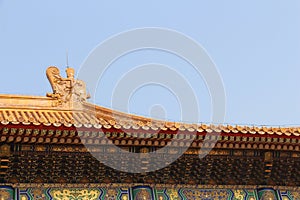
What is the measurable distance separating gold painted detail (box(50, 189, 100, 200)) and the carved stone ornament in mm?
4353

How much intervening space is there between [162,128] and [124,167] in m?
1.28

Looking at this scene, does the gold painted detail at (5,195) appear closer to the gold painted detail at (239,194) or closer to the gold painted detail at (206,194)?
the gold painted detail at (206,194)

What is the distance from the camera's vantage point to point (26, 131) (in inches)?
485

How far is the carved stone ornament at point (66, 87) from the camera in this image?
695 inches

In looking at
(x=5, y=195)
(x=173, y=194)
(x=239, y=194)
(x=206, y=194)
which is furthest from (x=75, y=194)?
(x=239, y=194)

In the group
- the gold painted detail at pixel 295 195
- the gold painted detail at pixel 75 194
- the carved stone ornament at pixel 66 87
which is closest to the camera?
the gold painted detail at pixel 75 194

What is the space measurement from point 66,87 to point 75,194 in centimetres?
501

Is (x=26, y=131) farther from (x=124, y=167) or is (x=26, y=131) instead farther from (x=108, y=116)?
(x=108, y=116)

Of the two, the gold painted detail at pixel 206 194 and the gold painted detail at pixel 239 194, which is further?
the gold painted detail at pixel 239 194

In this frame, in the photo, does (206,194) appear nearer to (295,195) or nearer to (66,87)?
(295,195)

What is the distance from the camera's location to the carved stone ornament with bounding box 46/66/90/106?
17.6 meters

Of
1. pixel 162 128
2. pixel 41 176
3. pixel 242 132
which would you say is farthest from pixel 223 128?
pixel 41 176

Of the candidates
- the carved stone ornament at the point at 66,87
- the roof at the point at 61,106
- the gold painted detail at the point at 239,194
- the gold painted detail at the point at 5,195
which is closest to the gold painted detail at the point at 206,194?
the gold painted detail at the point at 239,194

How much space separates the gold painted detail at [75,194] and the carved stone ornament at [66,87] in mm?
4353
